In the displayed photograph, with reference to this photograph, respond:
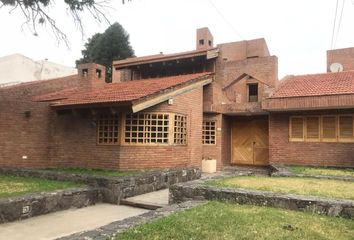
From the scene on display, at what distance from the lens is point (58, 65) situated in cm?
3431

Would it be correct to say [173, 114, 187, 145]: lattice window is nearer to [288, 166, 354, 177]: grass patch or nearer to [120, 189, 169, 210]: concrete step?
[120, 189, 169, 210]: concrete step

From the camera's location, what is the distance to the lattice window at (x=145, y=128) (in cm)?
1235

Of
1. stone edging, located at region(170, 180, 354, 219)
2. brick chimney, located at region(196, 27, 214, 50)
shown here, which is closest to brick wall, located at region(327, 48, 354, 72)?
brick chimney, located at region(196, 27, 214, 50)

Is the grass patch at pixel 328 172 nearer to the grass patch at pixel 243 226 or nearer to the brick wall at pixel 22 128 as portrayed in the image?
the grass patch at pixel 243 226

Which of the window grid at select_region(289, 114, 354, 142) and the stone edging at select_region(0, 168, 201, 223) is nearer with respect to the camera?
the stone edging at select_region(0, 168, 201, 223)

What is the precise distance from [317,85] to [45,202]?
1282 cm

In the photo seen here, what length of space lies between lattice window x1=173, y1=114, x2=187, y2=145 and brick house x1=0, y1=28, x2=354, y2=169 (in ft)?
0.13

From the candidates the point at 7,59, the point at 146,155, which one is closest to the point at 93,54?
the point at 7,59

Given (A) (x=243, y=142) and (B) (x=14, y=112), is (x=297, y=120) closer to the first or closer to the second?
(A) (x=243, y=142)

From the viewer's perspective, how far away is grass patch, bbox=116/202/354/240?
502 cm

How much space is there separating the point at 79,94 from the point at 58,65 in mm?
21455

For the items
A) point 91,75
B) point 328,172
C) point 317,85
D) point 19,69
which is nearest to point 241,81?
point 317,85

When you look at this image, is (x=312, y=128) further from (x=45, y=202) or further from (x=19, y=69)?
(x=19, y=69)

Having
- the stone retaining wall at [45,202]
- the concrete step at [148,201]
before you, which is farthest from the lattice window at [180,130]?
the stone retaining wall at [45,202]
